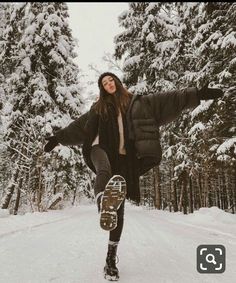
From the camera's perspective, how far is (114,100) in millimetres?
3693

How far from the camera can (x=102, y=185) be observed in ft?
10.3

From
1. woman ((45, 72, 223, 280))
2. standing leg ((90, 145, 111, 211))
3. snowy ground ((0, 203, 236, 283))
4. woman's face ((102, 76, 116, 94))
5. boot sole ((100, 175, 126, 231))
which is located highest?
woman's face ((102, 76, 116, 94))

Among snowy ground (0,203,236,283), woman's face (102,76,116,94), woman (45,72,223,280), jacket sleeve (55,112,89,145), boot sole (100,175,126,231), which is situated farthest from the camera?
jacket sleeve (55,112,89,145)

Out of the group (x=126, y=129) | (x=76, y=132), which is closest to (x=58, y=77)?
(x=76, y=132)

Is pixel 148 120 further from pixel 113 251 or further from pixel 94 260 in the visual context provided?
pixel 94 260

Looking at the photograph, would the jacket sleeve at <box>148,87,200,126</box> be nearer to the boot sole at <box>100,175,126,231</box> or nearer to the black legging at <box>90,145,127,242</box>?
the black legging at <box>90,145,127,242</box>

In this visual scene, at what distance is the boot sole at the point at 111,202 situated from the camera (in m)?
2.88

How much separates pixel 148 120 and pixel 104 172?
720mm

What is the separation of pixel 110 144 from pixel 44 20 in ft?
52.3

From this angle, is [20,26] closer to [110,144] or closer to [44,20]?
[44,20]

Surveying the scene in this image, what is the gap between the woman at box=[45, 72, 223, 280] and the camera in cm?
343

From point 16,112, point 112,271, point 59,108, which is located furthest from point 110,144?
point 59,108

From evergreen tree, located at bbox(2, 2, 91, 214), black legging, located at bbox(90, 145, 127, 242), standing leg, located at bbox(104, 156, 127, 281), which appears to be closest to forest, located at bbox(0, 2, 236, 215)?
evergreen tree, located at bbox(2, 2, 91, 214)

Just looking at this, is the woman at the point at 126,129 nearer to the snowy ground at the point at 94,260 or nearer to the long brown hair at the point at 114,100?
the long brown hair at the point at 114,100
